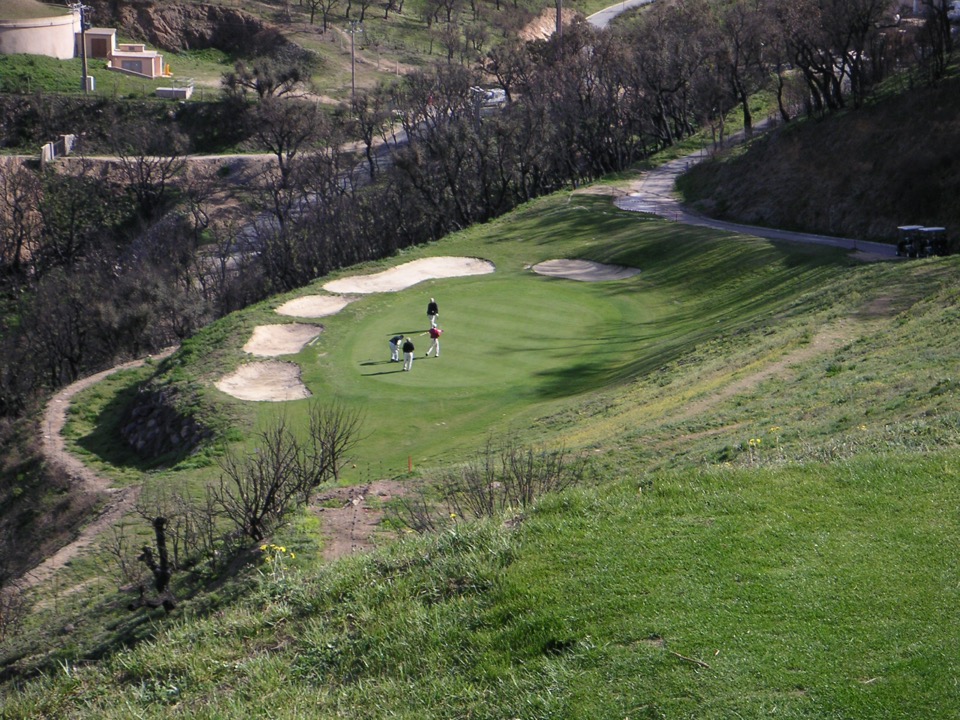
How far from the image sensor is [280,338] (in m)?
38.5

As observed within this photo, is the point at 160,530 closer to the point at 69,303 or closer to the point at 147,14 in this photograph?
the point at 69,303

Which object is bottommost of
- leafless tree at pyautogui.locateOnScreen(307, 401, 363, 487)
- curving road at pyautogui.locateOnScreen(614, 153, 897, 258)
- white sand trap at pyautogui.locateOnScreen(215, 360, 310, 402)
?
leafless tree at pyautogui.locateOnScreen(307, 401, 363, 487)

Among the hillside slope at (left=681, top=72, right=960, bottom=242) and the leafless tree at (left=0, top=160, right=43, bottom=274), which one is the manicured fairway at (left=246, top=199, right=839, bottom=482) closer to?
the hillside slope at (left=681, top=72, right=960, bottom=242)

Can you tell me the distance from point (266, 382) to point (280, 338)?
439 centimetres

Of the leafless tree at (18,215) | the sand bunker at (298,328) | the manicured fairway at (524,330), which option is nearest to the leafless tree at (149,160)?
the leafless tree at (18,215)

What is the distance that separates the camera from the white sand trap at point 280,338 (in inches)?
1458

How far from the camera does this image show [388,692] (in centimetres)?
1018

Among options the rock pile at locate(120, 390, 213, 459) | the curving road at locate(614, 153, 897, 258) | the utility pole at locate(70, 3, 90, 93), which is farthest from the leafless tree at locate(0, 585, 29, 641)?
the utility pole at locate(70, 3, 90, 93)

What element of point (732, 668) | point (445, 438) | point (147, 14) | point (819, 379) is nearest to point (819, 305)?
point (819, 379)

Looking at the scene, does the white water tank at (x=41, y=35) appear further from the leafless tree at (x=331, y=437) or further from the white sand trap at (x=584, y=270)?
the leafless tree at (x=331, y=437)

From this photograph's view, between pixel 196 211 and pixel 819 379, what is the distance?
63144 millimetres

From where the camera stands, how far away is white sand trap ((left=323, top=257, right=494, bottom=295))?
44406 mm

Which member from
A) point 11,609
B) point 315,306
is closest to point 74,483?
point 11,609

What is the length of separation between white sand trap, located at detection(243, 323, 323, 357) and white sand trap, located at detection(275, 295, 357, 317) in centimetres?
139
